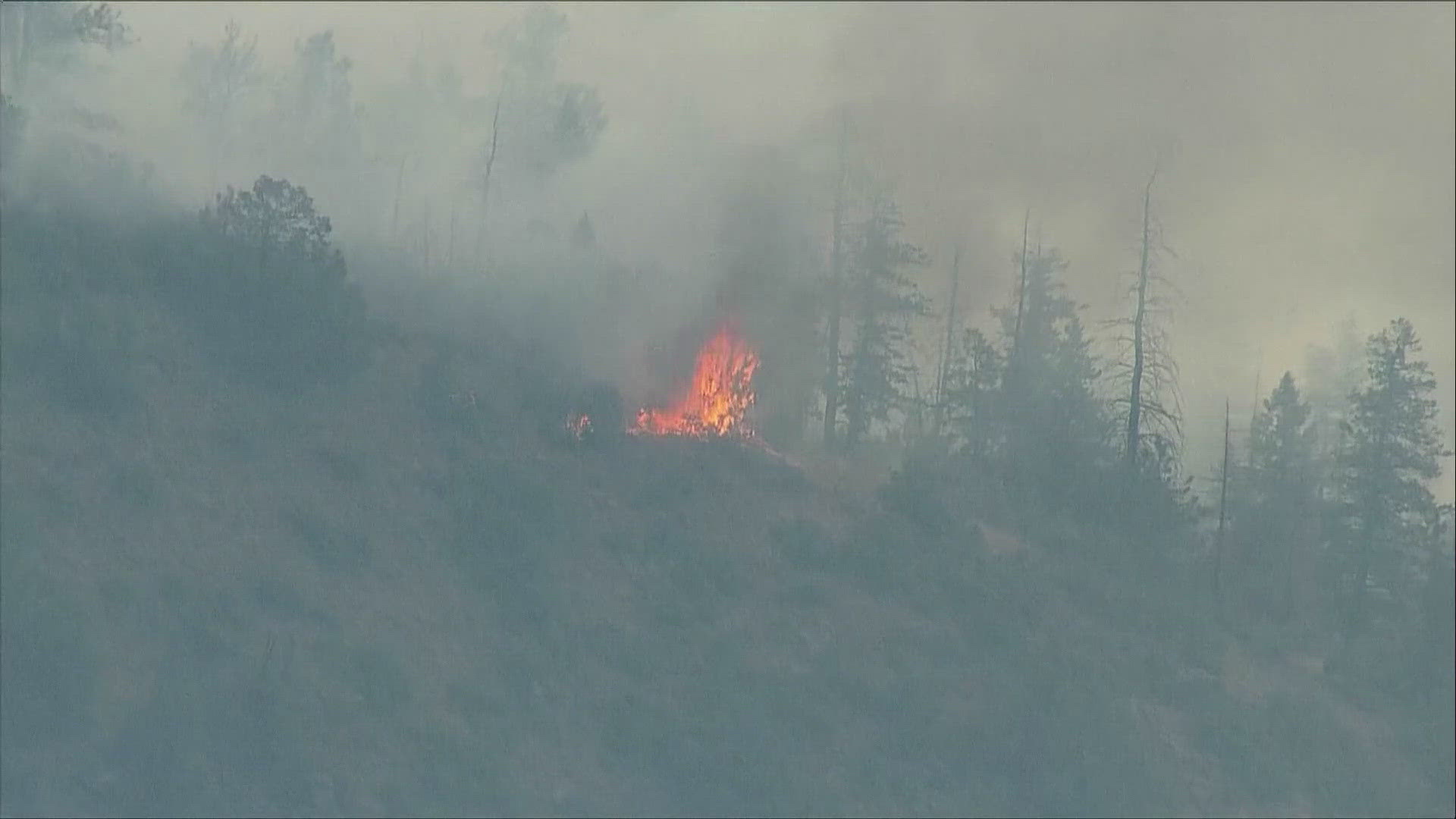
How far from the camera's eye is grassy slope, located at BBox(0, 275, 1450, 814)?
104 feet

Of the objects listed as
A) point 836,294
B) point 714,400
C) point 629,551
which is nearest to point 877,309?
point 836,294

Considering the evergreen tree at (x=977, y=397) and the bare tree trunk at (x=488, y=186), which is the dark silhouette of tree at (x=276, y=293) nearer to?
the bare tree trunk at (x=488, y=186)

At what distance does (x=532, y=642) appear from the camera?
1460 inches

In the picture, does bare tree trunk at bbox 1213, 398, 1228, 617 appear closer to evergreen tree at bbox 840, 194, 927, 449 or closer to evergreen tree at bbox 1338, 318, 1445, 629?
evergreen tree at bbox 1338, 318, 1445, 629

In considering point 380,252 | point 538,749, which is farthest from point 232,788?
point 380,252

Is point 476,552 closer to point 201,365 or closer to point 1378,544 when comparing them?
point 201,365

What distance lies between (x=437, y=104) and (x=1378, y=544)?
46800 millimetres

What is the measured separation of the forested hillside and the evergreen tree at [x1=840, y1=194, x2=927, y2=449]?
0.49ft

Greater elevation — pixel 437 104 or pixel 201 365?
pixel 437 104

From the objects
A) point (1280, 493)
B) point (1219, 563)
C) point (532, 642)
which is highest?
point (1280, 493)

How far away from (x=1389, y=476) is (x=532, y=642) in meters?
29.6

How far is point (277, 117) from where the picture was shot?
258ft

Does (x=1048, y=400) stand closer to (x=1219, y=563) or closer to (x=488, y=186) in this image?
(x=1219, y=563)

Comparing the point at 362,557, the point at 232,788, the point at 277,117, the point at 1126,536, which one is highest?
the point at 277,117
